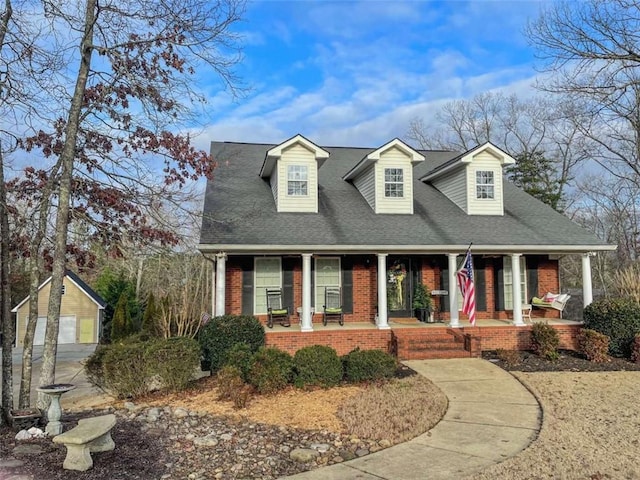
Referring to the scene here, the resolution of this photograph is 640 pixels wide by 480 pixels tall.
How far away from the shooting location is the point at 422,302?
12.9 metres

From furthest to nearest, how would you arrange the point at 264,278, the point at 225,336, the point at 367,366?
the point at 264,278 < the point at 225,336 < the point at 367,366

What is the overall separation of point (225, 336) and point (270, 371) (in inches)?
79.5

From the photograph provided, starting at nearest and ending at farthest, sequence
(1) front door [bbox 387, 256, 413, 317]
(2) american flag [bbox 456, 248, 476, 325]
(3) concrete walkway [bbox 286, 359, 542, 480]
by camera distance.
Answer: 1. (3) concrete walkway [bbox 286, 359, 542, 480]
2. (2) american flag [bbox 456, 248, 476, 325]
3. (1) front door [bbox 387, 256, 413, 317]

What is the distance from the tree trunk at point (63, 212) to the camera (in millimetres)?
6023

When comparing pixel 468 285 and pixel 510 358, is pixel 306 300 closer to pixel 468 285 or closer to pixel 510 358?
pixel 468 285

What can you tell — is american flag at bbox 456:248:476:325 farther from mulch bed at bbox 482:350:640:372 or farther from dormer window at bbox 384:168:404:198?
dormer window at bbox 384:168:404:198

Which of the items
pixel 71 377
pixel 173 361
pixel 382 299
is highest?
pixel 382 299

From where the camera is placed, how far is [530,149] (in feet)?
95.7

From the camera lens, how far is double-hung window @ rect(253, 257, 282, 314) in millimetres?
12664

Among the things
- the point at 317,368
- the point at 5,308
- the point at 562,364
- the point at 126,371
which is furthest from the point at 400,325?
the point at 5,308

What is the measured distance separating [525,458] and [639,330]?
801 cm

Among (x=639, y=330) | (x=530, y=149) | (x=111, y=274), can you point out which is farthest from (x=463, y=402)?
(x=530, y=149)

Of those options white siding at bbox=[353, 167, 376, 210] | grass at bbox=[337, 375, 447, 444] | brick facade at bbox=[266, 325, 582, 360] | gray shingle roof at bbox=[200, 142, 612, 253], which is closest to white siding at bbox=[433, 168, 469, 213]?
gray shingle roof at bbox=[200, 142, 612, 253]

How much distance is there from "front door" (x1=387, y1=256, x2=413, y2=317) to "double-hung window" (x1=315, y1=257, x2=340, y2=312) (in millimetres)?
1599
